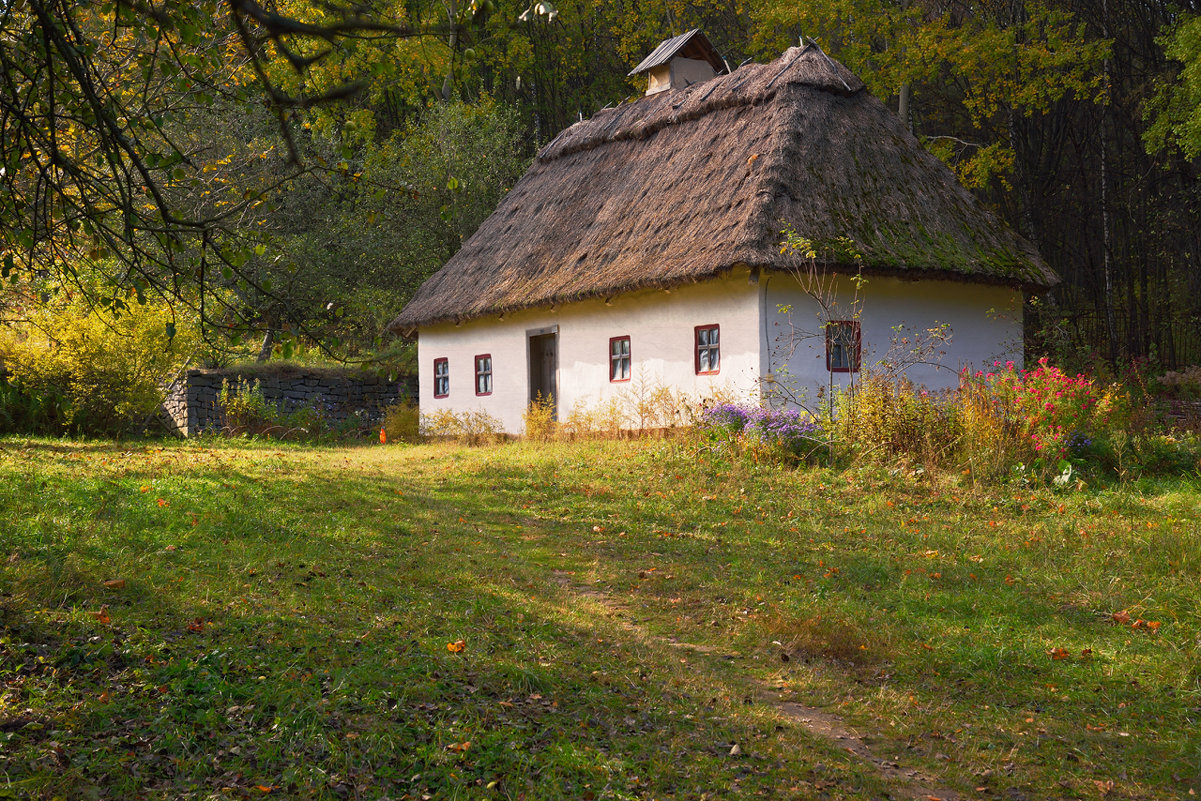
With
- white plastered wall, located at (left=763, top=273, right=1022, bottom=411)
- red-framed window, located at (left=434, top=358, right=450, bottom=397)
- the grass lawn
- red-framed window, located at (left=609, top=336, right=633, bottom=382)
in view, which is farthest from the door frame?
the grass lawn

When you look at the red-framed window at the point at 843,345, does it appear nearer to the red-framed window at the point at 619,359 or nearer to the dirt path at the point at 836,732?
the red-framed window at the point at 619,359

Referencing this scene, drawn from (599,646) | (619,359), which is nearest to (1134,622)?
(599,646)

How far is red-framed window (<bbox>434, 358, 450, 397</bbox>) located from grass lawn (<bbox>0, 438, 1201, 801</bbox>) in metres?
10.8

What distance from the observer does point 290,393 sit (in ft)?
69.2

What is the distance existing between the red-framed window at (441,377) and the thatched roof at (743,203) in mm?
1171

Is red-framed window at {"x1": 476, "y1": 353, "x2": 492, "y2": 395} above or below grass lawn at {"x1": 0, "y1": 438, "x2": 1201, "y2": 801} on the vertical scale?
above

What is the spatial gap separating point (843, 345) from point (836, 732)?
10.0 metres

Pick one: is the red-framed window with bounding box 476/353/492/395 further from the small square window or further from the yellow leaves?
the yellow leaves

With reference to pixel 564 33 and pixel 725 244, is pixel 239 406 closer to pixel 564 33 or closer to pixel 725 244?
pixel 725 244

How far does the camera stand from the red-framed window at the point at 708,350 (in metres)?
14.3

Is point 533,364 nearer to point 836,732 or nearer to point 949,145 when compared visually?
point 949,145

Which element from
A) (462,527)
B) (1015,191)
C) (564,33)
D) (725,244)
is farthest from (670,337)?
(564,33)

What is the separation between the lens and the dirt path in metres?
3.92

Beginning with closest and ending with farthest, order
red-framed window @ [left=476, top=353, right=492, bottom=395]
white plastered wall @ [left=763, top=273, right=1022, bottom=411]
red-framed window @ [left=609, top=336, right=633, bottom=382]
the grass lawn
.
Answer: the grass lawn < white plastered wall @ [left=763, top=273, right=1022, bottom=411] < red-framed window @ [left=609, top=336, right=633, bottom=382] < red-framed window @ [left=476, top=353, right=492, bottom=395]
